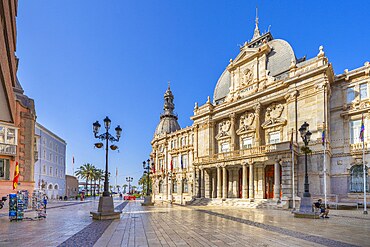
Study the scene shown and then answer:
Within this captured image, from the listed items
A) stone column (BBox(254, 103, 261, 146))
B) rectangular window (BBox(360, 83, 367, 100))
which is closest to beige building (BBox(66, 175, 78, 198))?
stone column (BBox(254, 103, 261, 146))

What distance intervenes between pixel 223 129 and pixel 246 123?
4316mm

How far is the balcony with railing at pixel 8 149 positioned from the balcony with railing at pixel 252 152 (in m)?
21.9

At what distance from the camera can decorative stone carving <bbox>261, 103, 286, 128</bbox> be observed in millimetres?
33531

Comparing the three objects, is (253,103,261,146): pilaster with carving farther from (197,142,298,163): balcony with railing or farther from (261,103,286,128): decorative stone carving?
(197,142,298,163): balcony with railing

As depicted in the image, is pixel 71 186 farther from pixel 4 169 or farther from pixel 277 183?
pixel 277 183

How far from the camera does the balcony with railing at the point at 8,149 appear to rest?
28.4m

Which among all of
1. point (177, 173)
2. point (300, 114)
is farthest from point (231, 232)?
point (177, 173)

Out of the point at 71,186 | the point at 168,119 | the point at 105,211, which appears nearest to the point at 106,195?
the point at 105,211

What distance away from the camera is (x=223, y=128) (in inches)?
1630

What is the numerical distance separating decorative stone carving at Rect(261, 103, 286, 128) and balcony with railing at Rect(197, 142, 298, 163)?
3903 millimetres

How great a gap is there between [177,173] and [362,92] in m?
32.1

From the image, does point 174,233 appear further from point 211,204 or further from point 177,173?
point 177,173

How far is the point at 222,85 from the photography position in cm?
4475

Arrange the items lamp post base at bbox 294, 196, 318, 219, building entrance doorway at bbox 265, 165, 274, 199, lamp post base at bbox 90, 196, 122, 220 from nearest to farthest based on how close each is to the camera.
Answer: lamp post base at bbox 90, 196, 122, 220 < lamp post base at bbox 294, 196, 318, 219 < building entrance doorway at bbox 265, 165, 274, 199
